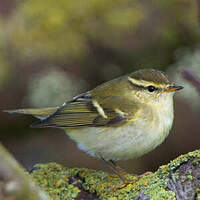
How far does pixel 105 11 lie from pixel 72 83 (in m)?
1.17

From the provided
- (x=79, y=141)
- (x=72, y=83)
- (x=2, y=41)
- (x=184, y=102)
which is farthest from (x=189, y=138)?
(x=2, y=41)

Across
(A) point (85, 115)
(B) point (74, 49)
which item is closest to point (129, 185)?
(A) point (85, 115)

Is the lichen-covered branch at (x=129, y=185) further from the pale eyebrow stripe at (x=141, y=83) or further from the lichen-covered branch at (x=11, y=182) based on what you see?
the lichen-covered branch at (x=11, y=182)

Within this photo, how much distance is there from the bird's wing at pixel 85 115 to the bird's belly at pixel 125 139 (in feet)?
0.27

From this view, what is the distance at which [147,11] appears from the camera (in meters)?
5.96

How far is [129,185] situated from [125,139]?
1.32 feet

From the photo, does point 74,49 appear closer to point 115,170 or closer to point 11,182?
point 115,170

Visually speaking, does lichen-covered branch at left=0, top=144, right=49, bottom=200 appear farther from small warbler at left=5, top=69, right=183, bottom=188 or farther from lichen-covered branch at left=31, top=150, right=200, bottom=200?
small warbler at left=5, top=69, right=183, bottom=188

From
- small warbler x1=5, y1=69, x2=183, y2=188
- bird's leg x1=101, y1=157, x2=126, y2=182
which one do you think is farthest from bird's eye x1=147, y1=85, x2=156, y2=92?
bird's leg x1=101, y1=157, x2=126, y2=182

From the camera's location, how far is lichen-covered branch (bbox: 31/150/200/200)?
2.50m

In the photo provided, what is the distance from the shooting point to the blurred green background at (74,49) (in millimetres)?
5715

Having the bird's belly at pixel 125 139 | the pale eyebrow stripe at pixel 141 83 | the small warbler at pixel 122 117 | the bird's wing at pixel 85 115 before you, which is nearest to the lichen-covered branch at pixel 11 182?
the small warbler at pixel 122 117

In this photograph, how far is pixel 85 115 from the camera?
3.59 metres

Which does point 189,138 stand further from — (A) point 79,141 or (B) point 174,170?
(B) point 174,170
